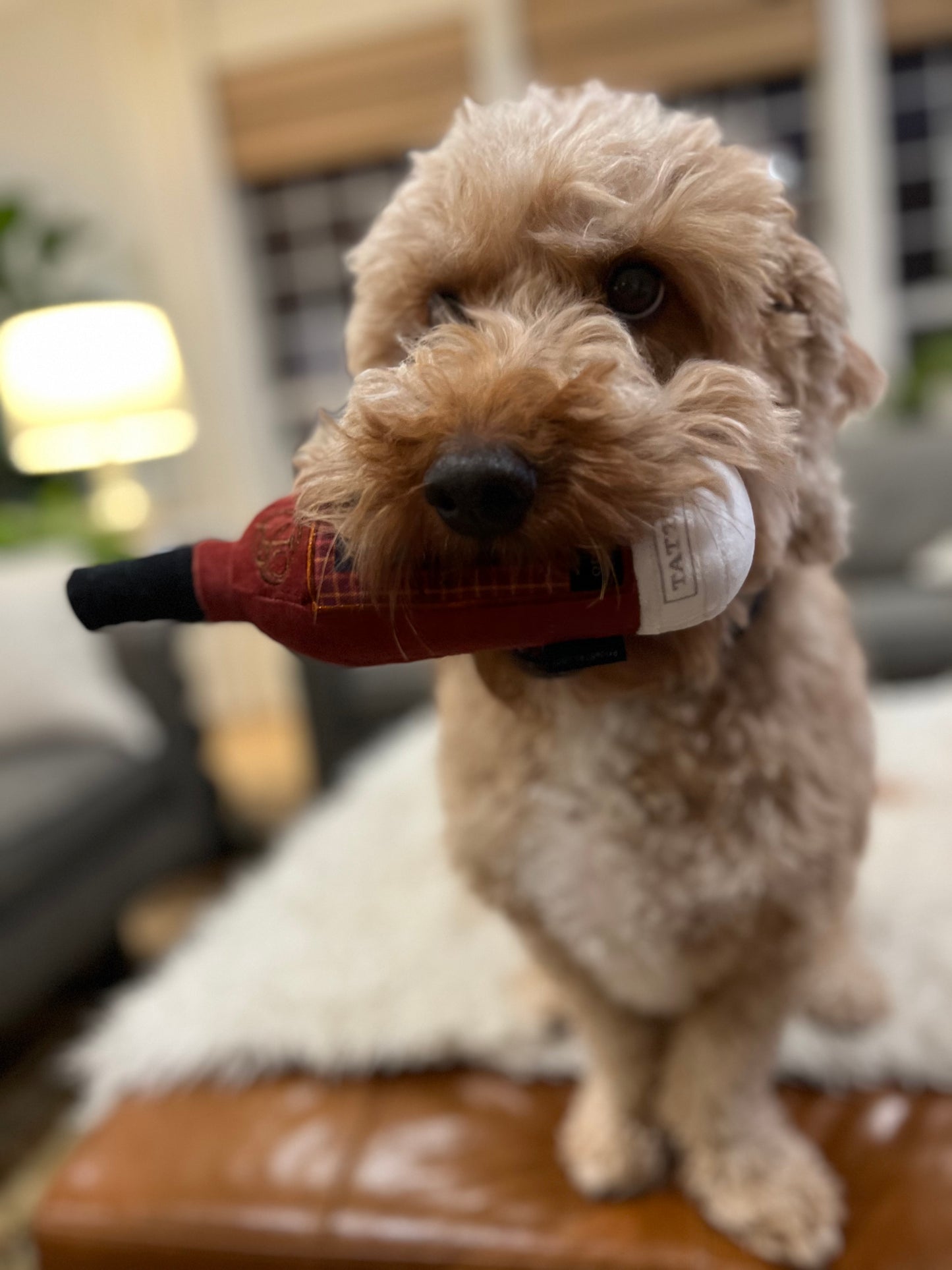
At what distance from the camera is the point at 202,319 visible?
3.52 metres

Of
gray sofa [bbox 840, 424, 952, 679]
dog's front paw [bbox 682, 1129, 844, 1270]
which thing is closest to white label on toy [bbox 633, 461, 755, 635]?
dog's front paw [bbox 682, 1129, 844, 1270]

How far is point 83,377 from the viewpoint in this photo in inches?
102

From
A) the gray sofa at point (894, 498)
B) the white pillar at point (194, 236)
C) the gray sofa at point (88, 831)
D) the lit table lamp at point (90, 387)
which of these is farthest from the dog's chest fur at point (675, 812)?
the white pillar at point (194, 236)

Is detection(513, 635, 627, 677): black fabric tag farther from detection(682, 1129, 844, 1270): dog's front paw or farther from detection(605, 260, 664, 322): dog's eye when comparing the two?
detection(682, 1129, 844, 1270): dog's front paw

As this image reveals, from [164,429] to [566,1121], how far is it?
2.56 meters

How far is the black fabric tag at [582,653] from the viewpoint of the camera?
498 mm

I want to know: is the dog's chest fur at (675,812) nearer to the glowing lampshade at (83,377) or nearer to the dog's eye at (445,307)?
the dog's eye at (445,307)

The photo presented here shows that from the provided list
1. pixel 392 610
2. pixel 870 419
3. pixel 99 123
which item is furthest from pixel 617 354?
pixel 99 123

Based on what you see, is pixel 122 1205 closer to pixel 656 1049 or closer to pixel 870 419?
pixel 656 1049

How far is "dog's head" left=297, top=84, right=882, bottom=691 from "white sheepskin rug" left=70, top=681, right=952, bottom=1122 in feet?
1.39

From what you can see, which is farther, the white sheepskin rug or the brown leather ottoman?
the white sheepskin rug

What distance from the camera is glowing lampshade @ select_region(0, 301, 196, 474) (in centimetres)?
255

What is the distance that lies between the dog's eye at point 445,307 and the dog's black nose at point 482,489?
0.20 meters

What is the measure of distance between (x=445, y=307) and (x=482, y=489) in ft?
0.77
